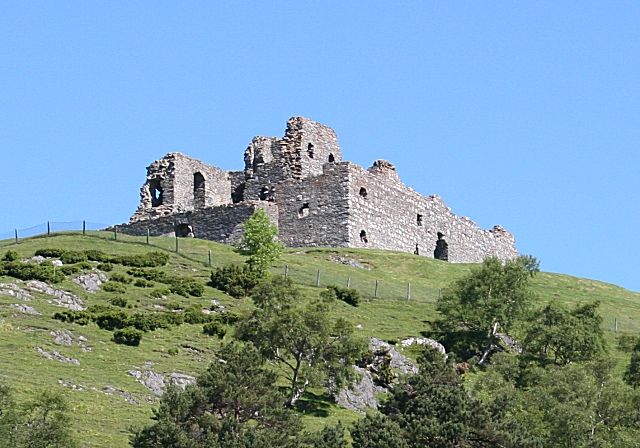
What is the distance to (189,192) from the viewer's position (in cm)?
12219

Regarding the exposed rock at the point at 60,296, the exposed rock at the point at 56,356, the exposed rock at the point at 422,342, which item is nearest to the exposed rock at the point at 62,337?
the exposed rock at the point at 56,356

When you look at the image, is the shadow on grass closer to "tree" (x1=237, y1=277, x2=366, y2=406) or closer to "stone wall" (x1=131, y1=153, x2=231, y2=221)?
"tree" (x1=237, y1=277, x2=366, y2=406)

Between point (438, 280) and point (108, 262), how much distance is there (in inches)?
920

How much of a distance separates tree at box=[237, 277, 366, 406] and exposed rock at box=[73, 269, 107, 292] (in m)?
14.8

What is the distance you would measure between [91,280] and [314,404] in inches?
763

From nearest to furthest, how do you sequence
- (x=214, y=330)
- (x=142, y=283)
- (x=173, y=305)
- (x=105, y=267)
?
(x=214, y=330) < (x=173, y=305) < (x=142, y=283) < (x=105, y=267)

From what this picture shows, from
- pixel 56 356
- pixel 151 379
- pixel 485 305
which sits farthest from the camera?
pixel 485 305

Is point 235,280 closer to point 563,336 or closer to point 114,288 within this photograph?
point 114,288

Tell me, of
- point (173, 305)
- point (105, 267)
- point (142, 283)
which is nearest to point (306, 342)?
point (173, 305)

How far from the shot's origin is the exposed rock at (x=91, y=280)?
8962 centimetres

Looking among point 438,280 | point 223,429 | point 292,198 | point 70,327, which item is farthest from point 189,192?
point 223,429

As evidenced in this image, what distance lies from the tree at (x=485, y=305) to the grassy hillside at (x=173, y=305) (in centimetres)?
220

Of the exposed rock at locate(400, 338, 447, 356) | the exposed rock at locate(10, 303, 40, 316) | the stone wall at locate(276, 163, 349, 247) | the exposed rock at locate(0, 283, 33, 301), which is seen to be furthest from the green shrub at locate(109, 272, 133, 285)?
the stone wall at locate(276, 163, 349, 247)

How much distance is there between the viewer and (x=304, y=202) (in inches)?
4486
